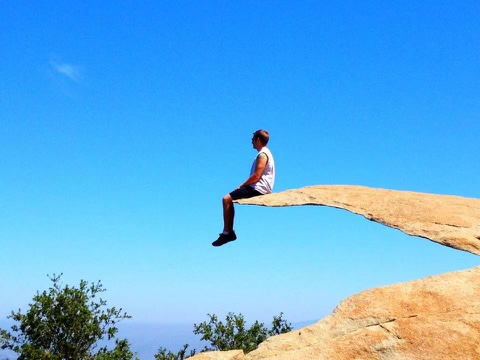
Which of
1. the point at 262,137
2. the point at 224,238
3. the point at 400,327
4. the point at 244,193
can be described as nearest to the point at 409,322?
the point at 400,327

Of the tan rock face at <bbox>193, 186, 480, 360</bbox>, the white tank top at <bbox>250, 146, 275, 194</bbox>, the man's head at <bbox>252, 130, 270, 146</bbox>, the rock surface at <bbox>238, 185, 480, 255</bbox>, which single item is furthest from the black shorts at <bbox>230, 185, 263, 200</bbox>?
the tan rock face at <bbox>193, 186, 480, 360</bbox>

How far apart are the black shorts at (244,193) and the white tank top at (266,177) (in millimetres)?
105

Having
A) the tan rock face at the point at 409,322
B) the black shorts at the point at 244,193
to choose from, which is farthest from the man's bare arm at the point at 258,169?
the tan rock face at the point at 409,322

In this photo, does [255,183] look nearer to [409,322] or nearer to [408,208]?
[408,208]

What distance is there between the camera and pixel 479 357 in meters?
7.82

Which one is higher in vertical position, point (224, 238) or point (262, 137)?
point (262, 137)

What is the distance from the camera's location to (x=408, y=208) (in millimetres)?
11938

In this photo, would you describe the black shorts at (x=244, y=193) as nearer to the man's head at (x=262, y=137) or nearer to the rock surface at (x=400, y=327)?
the man's head at (x=262, y=137)

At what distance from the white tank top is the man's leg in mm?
753

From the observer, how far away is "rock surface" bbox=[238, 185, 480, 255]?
10.7m

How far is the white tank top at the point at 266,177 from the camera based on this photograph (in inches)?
549

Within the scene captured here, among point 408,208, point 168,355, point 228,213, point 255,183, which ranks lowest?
point 408,208

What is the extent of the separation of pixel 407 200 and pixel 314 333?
15.9 ft

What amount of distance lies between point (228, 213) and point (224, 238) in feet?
2.06
